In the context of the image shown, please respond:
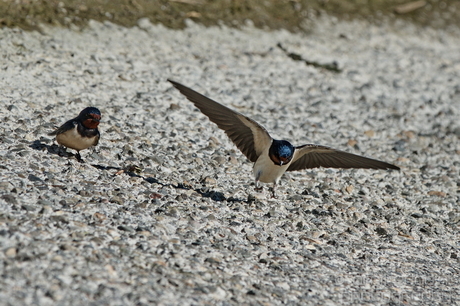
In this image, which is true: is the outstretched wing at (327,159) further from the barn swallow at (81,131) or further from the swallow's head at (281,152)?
the barn swallow at (81,131)

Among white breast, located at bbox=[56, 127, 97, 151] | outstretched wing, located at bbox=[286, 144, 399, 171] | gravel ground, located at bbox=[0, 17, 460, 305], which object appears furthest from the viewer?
outstretched wing, located at bbox=[286, 144, 399, 171]

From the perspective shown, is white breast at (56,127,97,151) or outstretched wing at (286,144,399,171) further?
outstretched wing at (286,144,399,171)

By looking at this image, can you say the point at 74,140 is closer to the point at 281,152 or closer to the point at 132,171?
the point at 132,171

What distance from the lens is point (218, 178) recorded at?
6219mm

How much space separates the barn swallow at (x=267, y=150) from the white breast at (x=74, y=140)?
2.76ft

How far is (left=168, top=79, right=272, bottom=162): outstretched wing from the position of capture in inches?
217

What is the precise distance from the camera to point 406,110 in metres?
9.03

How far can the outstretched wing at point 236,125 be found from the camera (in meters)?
5.51

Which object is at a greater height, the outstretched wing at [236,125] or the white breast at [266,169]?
the outstretched wing at [236,125]

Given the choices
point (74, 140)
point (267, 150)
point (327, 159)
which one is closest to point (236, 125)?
point (267, 150)

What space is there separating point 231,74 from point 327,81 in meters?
1.42

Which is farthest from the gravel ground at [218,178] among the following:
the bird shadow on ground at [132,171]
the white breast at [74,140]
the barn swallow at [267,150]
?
the barn swallow at [267,150]

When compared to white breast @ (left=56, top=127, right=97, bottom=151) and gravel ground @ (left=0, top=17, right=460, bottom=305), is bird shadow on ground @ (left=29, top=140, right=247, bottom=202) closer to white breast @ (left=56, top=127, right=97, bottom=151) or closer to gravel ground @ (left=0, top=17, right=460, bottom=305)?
gravel ground @ (left=0, top=17, right=460, bottom=305)

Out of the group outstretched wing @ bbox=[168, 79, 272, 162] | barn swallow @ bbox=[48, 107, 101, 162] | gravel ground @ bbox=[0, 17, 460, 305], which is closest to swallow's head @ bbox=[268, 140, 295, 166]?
outstretched wing @ bbox=[168, 79, 272, 162]
